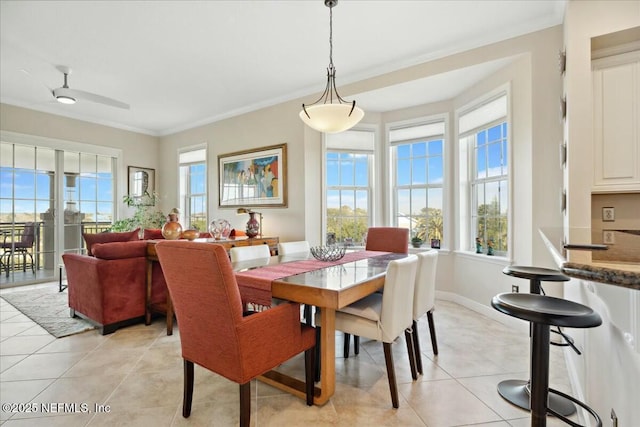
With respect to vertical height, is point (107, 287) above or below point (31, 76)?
below

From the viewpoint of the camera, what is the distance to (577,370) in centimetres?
196

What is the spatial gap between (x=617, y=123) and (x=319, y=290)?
2.53 metres

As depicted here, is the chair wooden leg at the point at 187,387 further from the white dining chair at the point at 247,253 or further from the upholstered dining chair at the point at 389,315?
the white dining chair at the point at 247,253

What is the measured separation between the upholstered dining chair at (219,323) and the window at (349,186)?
2978 millimetres

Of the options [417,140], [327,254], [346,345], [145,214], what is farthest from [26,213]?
[417,140]

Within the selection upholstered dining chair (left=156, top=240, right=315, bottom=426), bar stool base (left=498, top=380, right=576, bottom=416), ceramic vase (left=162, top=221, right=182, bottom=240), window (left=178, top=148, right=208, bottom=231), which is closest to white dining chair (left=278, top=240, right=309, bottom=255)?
ceramic vase (left=162, top=221, right=182, bottom=240)

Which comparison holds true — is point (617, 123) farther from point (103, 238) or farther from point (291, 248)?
point (103, 238)

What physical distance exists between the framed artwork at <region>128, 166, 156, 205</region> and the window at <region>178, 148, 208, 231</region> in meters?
0.75

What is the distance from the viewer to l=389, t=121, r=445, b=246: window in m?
4.30

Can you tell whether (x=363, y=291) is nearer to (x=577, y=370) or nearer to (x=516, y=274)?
(x=516, y=274)

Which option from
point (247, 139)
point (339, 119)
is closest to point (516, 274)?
point (339, 119)

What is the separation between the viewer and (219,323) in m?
1.51

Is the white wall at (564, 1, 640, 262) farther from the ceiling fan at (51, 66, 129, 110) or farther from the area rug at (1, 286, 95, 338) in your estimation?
the ceiling fan at (51, 66, 129, 110)

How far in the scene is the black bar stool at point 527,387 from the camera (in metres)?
1.84
